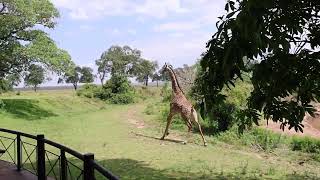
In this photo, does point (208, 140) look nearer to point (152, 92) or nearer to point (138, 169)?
point (138, 169)

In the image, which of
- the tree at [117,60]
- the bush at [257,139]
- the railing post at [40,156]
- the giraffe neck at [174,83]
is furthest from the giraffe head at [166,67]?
the tree at [117,60]

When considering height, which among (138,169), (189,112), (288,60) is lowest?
(138,169)

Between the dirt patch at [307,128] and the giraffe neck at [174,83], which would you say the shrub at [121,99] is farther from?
the giraffe neck at [174,83]

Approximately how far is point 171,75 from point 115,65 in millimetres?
55082

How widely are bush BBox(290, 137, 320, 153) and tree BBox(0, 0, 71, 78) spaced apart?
16130mm

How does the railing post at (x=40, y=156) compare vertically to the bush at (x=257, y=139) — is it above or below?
above

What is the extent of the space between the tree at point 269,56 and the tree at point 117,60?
→ 6527cm

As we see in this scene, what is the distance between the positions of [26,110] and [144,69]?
5408 centimetres

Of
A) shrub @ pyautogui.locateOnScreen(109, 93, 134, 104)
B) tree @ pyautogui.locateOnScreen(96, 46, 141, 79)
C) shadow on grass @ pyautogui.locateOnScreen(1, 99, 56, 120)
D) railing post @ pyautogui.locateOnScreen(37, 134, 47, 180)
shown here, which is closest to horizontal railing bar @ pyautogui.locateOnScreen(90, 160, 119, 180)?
railing post @ pyautogui.locateOnScreen(37, 134, 47, 180)

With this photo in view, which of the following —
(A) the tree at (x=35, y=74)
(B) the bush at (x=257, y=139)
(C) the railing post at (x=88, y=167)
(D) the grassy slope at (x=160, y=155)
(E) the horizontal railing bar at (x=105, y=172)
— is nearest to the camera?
(E) the horizontal railing bar at (x=105, y=172)

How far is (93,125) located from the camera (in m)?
22.1

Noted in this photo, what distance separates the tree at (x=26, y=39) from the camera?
26.8m

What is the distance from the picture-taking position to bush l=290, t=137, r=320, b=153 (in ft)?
50.9

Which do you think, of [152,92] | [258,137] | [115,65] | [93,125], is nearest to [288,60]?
[258,137]
